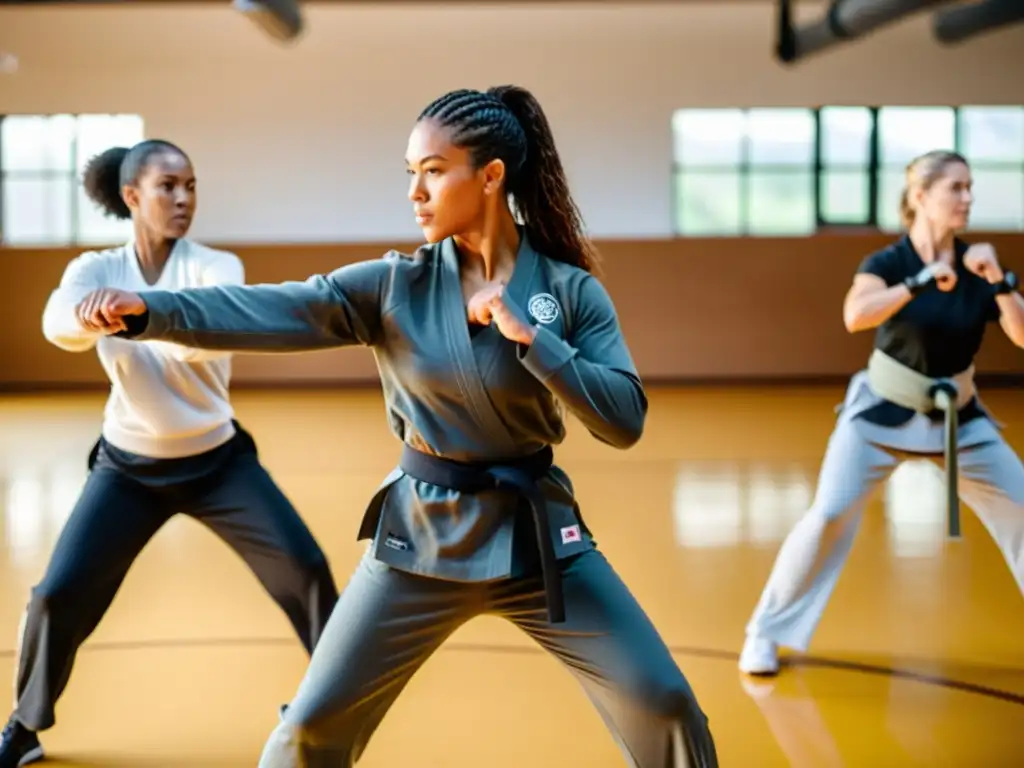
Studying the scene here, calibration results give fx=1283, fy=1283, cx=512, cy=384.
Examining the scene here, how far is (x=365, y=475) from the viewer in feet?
25.5

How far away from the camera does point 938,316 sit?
385cm

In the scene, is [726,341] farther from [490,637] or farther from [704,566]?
[490,637]

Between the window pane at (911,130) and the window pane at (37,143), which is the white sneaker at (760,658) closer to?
the window pane at (911,130)

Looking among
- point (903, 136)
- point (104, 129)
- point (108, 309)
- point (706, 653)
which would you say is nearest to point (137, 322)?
point (108, 309)

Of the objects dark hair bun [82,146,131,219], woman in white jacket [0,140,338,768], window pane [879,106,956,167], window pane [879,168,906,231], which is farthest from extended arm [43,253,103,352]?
window pane [879,106,956,167]

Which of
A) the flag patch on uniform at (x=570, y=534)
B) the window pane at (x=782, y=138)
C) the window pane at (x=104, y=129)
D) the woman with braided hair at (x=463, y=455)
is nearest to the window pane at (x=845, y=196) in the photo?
the window pane at (x=782, y=138)

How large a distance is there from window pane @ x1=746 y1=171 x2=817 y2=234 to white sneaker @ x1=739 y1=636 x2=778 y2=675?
916cm

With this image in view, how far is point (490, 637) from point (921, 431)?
1613mm

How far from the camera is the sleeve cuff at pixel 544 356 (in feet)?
6.52

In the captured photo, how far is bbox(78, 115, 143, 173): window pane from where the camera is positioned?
12430 mm

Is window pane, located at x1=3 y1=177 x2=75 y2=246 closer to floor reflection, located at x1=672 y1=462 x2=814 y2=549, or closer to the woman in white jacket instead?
floor reflection, located at x1=672 y1=462 x2=814 y2=549

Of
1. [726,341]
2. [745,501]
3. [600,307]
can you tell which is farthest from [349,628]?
[726,341]

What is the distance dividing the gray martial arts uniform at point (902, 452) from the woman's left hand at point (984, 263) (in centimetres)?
26

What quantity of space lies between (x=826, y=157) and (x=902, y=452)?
9147 mm
